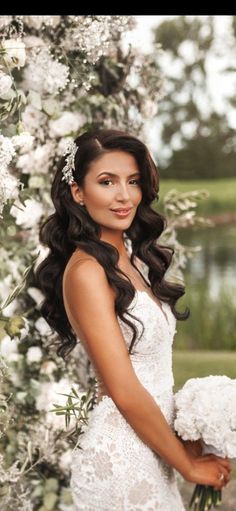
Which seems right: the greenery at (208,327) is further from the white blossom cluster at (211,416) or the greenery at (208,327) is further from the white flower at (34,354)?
the white blossom cluster at (211,416)

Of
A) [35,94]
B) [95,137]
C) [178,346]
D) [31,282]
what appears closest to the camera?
[95,137]

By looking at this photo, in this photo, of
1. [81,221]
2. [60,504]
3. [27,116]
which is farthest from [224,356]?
[81,221]

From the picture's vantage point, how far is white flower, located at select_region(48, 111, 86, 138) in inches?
155

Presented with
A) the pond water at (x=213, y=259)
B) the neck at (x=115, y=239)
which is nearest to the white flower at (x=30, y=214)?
the neck at (x=115, y=239)

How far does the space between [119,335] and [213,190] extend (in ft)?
26.2

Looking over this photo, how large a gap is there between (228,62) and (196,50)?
35cm

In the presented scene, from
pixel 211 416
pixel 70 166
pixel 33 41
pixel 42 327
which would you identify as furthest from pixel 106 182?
pixel 42 327

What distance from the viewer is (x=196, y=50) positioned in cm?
977

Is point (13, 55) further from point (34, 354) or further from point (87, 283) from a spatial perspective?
point (34, 354)

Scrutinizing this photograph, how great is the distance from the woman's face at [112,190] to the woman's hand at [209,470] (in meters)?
0.69

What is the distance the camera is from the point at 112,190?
266cm

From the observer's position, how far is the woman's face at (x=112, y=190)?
2.66 metres
